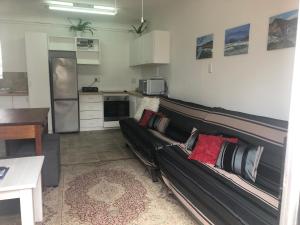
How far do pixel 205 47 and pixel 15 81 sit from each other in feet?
14.2

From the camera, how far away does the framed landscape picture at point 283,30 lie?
2070 millimetres

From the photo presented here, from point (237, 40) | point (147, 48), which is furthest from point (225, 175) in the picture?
point (147, 48)

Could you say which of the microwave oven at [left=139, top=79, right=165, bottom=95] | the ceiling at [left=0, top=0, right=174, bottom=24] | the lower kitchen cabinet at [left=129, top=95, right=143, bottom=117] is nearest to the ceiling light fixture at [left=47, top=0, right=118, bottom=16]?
the ceiling at [left=0, top=0, right=174, bottom=24]

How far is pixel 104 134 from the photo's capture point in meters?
5.38

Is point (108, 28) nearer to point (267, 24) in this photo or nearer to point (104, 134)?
point (104, 134)

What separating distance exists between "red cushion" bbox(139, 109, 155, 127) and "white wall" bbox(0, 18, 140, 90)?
8.20 ft

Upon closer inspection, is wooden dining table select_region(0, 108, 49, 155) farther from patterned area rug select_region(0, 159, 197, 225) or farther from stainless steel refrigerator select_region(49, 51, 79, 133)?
stainless steel refrigerator select_region(49, 51, 79, 133)

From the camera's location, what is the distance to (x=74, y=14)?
5.21 meters

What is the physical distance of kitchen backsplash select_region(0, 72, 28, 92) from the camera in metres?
5.45

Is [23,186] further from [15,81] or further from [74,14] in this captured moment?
[15,81]

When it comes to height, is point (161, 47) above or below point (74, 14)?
below

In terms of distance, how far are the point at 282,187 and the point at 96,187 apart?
7.89 ft

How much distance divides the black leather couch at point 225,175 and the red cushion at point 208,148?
0.26ft

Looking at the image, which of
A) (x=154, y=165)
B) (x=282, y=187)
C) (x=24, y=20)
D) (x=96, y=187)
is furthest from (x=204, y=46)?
(x=24, y=20)
